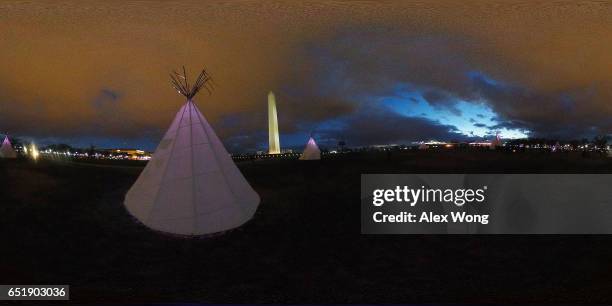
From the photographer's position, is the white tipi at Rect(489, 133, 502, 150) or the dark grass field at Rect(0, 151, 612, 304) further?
the white tipi at Rect(489, 133, 502, 150)

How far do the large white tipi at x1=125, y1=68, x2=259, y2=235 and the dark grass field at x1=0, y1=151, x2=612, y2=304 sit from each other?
1.70ft

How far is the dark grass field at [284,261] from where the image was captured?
26.0 feet

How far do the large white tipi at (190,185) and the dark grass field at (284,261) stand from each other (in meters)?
0.52

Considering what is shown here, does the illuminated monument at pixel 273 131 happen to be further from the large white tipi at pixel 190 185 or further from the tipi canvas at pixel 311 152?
the large white tipi at pixel 190 185

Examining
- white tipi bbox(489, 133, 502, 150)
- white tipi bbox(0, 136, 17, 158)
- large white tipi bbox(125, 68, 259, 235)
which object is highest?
white tipi bbox(489, 133, 502, 150)

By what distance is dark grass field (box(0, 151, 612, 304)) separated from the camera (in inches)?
312

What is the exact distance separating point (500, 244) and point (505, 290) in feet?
10.1

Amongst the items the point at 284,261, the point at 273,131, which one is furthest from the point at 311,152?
the point at 284,261

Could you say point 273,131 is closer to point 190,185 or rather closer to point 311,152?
point 311,152

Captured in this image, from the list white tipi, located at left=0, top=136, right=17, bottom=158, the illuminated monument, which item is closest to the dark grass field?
white tipi, located at left=0, top=136, right=17, bottom=158

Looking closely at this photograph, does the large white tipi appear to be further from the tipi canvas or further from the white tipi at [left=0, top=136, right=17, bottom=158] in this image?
the white tipi at [left=0, top=136, right=17, bottom=158]

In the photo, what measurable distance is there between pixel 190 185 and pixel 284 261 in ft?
14.8

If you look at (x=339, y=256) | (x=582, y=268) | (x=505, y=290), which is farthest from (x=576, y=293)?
(x=339, y=256)

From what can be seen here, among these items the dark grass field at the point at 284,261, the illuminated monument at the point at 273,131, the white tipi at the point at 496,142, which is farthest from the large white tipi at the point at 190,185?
the white tipi at the point at 496,142
